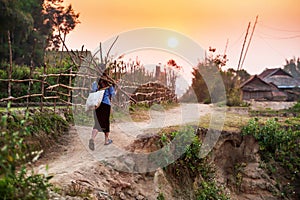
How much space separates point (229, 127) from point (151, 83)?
4908mm

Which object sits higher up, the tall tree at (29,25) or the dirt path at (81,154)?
the tall tree at (29,25)

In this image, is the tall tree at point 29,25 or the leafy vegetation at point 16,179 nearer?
the leafy vegetation at point 16,179

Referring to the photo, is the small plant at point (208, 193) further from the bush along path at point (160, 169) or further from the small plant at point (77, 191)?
the small plant at point (77, 191)

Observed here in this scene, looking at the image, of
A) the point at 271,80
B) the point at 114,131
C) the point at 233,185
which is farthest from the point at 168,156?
the point at 271,80

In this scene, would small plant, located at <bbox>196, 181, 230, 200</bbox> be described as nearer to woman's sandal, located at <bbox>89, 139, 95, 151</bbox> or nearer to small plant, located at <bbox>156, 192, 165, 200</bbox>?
small plant, located at <bbox>156, 192, 165, 200</bbox>

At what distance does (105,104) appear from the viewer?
5.64 meters

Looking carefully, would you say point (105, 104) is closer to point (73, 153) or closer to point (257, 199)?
point (73, 153)

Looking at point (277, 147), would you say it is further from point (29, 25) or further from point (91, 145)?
point (29, 25)

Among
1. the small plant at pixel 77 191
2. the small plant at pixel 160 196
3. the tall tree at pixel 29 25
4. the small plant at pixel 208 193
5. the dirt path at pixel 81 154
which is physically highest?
the tall tree at pixel 29 25

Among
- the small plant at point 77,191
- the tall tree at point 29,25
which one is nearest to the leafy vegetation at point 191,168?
the small plant at point 77,191

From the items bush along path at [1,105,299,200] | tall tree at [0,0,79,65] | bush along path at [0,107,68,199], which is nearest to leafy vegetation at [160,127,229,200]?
bush along path at [1,105,299,200]

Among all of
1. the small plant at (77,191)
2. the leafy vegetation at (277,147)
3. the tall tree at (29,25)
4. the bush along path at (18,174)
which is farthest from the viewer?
the tall tree at (29,25)

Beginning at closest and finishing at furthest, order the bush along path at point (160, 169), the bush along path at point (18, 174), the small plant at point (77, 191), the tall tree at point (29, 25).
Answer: the bush along path at point (18, 174)
the small plant at point (77, 191)
the bush along path at point (160, 169)
the tall tree at point (29, 25)

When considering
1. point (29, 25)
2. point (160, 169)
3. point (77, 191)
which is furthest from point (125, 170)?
point (29, 25)
